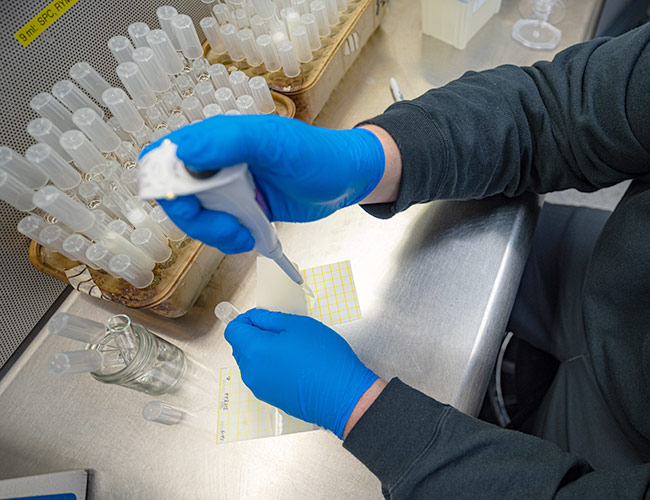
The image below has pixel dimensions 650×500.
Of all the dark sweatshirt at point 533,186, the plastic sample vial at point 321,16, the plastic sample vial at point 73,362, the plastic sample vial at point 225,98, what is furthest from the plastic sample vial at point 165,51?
the plastic sample vial at point 73,362

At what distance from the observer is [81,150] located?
0.84m

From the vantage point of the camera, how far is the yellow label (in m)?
0.84

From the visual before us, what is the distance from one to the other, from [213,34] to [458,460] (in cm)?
103

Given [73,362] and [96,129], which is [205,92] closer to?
[96,129]

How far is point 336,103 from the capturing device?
49.4 inches

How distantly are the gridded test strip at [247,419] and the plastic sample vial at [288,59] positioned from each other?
71 centimetres

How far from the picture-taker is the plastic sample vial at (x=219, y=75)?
97 centimetres

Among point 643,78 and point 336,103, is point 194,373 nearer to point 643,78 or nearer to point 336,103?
point 336,103

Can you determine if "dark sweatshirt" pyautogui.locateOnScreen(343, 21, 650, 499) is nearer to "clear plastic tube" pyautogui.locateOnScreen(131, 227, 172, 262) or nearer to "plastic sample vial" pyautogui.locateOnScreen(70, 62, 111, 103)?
"clear plastic tube" pyautogui.locateOnScreen(131, 227, 172, 262)

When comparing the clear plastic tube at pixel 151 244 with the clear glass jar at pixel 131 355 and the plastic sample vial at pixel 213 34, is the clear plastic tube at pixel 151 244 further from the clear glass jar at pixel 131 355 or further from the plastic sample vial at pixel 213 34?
the plastic sample vial at pixel 213 34

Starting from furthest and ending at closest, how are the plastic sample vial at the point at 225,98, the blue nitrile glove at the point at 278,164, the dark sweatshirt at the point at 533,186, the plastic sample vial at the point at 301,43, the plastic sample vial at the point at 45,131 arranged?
the plastic sample vial at the point at 301,43, the plastic sample vial at the point at 225,98, the plastic sample vial at the point at 45,131, the dark sweatshirt at the point at 533,186, the blue nitrile glove at the point at 278,164

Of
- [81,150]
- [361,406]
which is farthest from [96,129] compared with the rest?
[361,406]

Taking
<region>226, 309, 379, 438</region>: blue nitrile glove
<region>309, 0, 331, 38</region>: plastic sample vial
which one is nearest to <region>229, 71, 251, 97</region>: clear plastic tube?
<region>309, 0, 331, 38</region>: plastic sample vial

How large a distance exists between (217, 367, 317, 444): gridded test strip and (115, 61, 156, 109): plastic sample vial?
1.97ft
